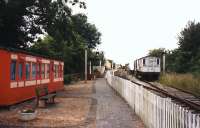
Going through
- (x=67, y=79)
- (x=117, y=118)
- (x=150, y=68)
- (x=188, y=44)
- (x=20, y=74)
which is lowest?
(x=117, y=118)

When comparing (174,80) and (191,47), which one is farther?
(191,47)

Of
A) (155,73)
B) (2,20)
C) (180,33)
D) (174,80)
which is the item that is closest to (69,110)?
(2,20)

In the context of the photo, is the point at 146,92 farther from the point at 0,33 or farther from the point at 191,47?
the point at 191,47

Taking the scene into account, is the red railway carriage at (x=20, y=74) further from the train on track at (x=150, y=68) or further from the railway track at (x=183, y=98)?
the train on track at (x=150, y=68)

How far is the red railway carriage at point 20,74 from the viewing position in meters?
18.3

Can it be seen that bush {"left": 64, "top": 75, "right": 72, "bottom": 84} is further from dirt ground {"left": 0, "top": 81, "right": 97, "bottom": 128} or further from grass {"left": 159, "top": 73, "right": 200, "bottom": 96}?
dirt ground {"left": 0, "top": 81, "right": 97, "bottom": 128}

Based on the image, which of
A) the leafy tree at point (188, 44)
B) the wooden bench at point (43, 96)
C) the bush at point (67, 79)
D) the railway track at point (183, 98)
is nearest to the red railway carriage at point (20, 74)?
the wooden bench at point (43, 96)

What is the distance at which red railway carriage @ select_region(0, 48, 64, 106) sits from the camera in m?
18.3

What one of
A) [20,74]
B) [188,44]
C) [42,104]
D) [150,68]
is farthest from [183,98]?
[188,44]

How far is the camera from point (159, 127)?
11.5 metres

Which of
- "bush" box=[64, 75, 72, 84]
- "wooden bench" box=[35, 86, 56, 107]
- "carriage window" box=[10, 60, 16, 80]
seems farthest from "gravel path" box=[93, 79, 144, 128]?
"bush" box=[64, 75, 72, 84]

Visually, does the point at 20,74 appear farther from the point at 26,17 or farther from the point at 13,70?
the point at 26,17

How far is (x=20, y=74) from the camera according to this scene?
2064cm

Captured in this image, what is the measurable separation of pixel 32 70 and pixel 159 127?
42.1 ft
